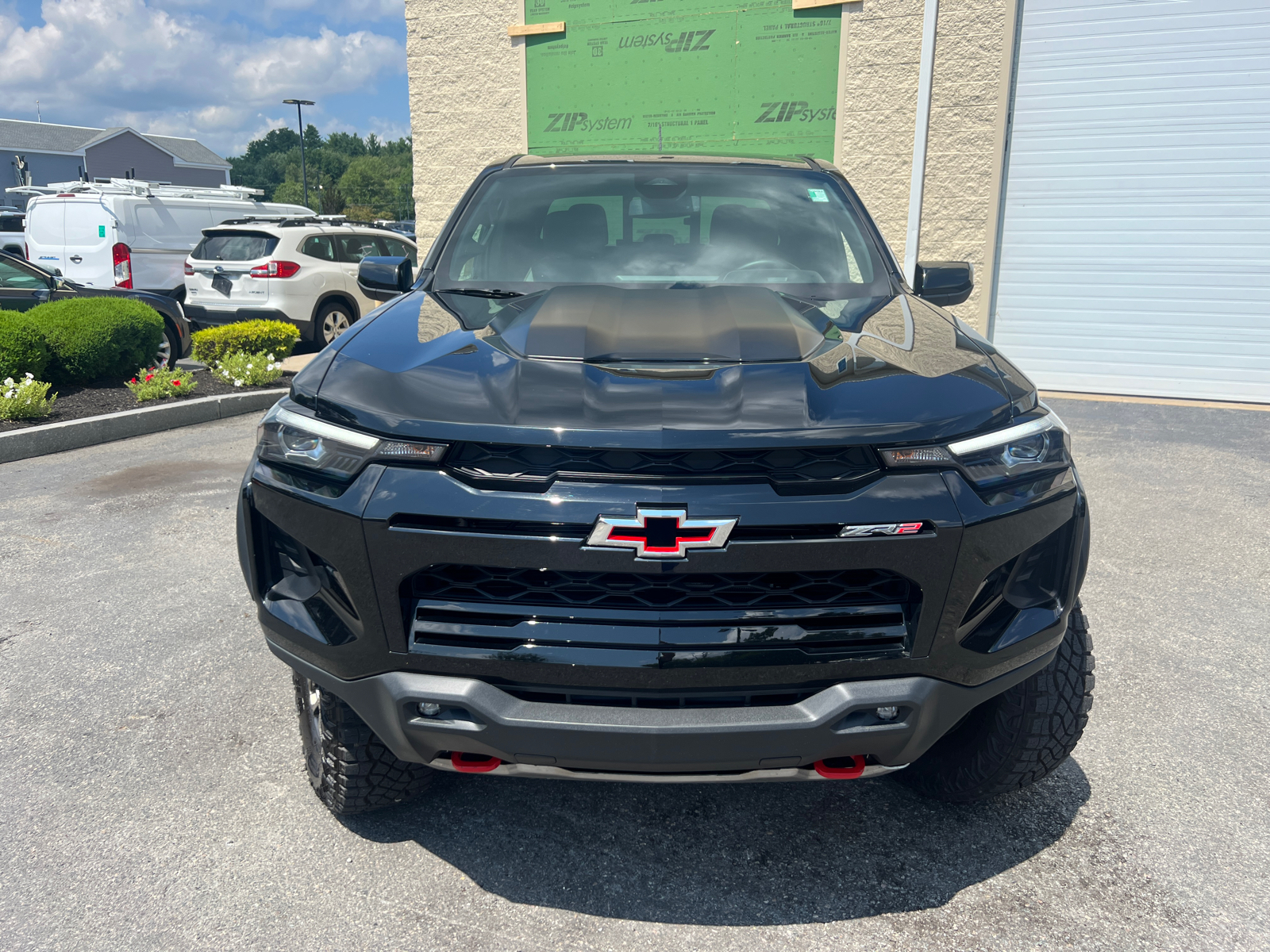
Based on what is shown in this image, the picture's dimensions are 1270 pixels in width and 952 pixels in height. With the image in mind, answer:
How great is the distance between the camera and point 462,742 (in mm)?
1858

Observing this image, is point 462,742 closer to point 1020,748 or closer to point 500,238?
point 1020,748

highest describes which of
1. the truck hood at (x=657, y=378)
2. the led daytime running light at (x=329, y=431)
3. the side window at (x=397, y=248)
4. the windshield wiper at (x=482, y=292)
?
the side window at (x=397, y=248)

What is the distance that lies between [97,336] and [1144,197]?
10341 millimetres

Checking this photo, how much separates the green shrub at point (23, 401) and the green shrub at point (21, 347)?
178 millimetres

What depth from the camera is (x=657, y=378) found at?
75.6 inches

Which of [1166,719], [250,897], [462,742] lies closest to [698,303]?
[462,742]

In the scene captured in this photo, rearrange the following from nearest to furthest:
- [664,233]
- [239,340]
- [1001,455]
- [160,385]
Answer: [1001,455] < [664,233] < [160,385] < [239,340]

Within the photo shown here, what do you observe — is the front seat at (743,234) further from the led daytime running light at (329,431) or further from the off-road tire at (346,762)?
the off-road tire at (346,762)

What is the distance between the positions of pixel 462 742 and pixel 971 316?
9.29 meters

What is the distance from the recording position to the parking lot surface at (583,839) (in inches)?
81.5

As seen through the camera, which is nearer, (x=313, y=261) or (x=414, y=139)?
(x=313, y=261)

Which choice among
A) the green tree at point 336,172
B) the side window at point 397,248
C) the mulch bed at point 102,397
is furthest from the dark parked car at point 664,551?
the green tree at point 336,172

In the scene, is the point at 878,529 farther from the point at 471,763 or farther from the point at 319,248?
the point at 319,248

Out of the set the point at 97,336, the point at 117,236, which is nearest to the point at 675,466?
the point at 97,336
